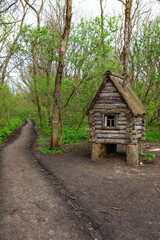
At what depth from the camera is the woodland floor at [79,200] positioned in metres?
4.57

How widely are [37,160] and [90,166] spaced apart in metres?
3.55

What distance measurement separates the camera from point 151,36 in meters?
16.4

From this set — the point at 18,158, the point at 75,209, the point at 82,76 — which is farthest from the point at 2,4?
the point at 75,209

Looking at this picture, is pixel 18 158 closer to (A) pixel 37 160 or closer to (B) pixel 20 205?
(A) pixel 37 160

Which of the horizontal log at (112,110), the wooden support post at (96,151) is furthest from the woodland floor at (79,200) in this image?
the horizontal log at (112,110)

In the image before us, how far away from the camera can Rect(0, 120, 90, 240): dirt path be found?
4.48 meters

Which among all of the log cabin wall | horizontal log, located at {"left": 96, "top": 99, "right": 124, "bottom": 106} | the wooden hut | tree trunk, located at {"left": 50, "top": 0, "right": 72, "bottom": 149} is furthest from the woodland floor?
horizontal log, located at {"left": 96, "top": 99, "right": 124, "bottom": 106}

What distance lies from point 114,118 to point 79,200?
5.39 meters

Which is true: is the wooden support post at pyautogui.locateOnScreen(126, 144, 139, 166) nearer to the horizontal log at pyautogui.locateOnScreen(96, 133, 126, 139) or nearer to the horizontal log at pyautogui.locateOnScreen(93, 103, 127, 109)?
the horizontal log at pyautogui.locateOnScreen(96, 133, 126, 139)

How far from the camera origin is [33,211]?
550 centimetres

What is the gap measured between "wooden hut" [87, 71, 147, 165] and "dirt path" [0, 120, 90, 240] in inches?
154

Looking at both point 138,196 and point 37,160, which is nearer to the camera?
point 138,196

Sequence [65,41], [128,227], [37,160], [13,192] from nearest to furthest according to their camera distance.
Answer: [128,227]
[13,192]
[37,160]
[65,41]

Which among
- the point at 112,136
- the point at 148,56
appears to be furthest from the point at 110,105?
the point at 148,56
